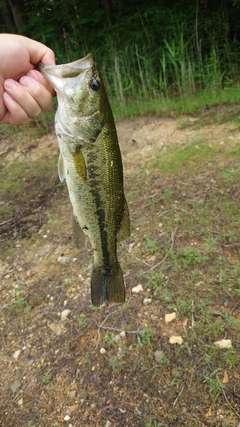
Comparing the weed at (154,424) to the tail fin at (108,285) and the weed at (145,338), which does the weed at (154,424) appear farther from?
the tail fin at (108,285)

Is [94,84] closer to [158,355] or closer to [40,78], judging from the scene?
[40,78]

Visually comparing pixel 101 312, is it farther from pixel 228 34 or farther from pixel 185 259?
pixel 228 34

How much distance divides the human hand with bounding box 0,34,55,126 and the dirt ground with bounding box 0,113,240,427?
1667 millimetres

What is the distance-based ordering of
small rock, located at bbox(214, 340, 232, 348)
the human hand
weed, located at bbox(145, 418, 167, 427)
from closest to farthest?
the human hand
weed, located at bbox(145, 418, 167, 427)
small rock, located at bbox(214, 340, 232, 348)

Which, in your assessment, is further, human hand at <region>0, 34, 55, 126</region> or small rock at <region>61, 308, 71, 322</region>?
small rock at <region>61, 308, 71, 322</region>

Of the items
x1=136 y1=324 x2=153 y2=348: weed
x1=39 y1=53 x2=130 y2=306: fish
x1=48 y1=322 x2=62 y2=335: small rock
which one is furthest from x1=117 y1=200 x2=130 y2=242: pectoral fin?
x1=48 y1=322 x2=62 y2=335: small rock

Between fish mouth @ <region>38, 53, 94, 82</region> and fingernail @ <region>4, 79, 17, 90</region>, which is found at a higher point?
fish mouth @ <region>38, 53, 94, 82</region>

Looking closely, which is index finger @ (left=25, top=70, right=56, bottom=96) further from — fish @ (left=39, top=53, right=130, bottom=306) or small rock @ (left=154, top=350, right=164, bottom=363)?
small rock @ (left=154, top=350, right=164, bottom=363)

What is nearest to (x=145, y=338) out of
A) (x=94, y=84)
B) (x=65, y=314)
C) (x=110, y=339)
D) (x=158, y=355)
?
(x=158, y=355)

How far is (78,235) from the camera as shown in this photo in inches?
72.2

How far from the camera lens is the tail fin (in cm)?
187

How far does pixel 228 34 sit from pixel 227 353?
5.45m

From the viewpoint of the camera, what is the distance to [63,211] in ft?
13.9

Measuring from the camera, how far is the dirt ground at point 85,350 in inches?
86.0
